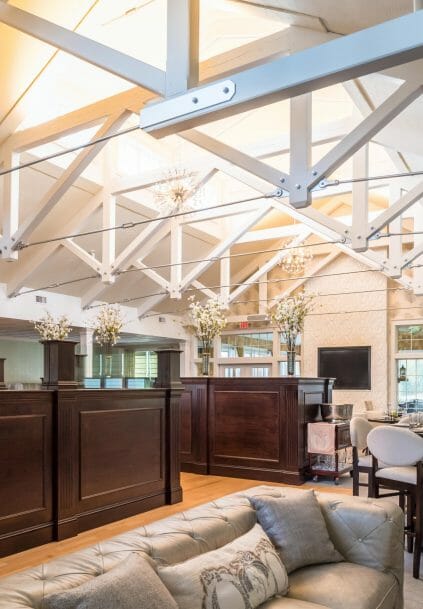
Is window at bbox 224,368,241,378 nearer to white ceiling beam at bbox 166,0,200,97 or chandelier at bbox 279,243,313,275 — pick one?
chandelier at bbox 279,243,313,275

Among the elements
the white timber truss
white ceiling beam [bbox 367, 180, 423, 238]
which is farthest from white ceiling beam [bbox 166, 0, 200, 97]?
white ceiling beam [bbox 367, 180, 423, 238]

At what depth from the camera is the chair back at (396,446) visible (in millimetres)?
4176

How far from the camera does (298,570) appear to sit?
2814 mm

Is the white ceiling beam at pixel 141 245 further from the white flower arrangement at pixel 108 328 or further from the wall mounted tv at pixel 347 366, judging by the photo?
the wall mounted tv at pixel 347 366

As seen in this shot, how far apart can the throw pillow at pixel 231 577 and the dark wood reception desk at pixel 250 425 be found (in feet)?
14.8

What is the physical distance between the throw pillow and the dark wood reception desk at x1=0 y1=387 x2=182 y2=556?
249 cm

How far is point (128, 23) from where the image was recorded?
762cm

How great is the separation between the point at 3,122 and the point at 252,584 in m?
7.03

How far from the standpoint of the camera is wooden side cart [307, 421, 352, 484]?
Answer: 705 cm

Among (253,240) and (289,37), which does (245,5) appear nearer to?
(289,37)

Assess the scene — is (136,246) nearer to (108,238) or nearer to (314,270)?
(108,238)

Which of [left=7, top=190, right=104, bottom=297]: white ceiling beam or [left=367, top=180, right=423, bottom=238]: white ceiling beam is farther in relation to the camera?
[left=7, top=190, right=104, bottom=297]: white ceiling beam

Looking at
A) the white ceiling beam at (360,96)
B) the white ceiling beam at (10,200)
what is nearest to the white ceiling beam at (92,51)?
the white ceiling beam at (360,96)

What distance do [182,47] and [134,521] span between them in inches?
166
